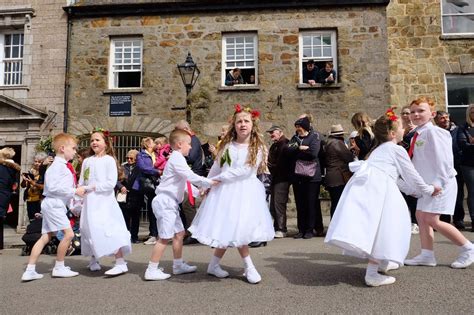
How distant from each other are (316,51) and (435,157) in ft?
29.8

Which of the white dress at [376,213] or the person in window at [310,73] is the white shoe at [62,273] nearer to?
the white dress at [376,213]

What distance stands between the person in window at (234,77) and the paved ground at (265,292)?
846 cm

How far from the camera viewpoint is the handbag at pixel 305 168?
24.9ft

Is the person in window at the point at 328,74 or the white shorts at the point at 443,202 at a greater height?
the person in window at the point at 328,74

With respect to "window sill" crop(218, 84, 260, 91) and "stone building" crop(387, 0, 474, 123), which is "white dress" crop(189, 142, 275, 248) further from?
"stone building" crop(387, 0, 474, 123)

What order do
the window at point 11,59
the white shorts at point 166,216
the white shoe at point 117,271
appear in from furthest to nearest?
1. the window at point 11,59
2. the white shoe at point 117,271
3. the white shorts at point 166,216

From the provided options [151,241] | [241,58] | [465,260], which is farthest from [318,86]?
[465,260]

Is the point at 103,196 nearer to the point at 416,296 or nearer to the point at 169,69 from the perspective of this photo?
the point at 416,296

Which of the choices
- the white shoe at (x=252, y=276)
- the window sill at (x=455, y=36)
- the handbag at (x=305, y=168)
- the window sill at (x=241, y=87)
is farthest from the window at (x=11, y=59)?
the window sill at (x=455, y=36)

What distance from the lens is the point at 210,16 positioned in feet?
44.6

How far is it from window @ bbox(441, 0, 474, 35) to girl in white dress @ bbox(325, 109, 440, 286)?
35.8 ft

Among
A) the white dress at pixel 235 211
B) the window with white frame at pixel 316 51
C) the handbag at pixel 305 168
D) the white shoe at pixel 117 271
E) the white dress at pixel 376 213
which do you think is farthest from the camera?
the window with white frame at pixel 316 51

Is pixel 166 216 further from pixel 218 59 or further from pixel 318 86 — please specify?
pixel 218 59

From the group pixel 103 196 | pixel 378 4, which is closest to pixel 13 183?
pixel 103 196
